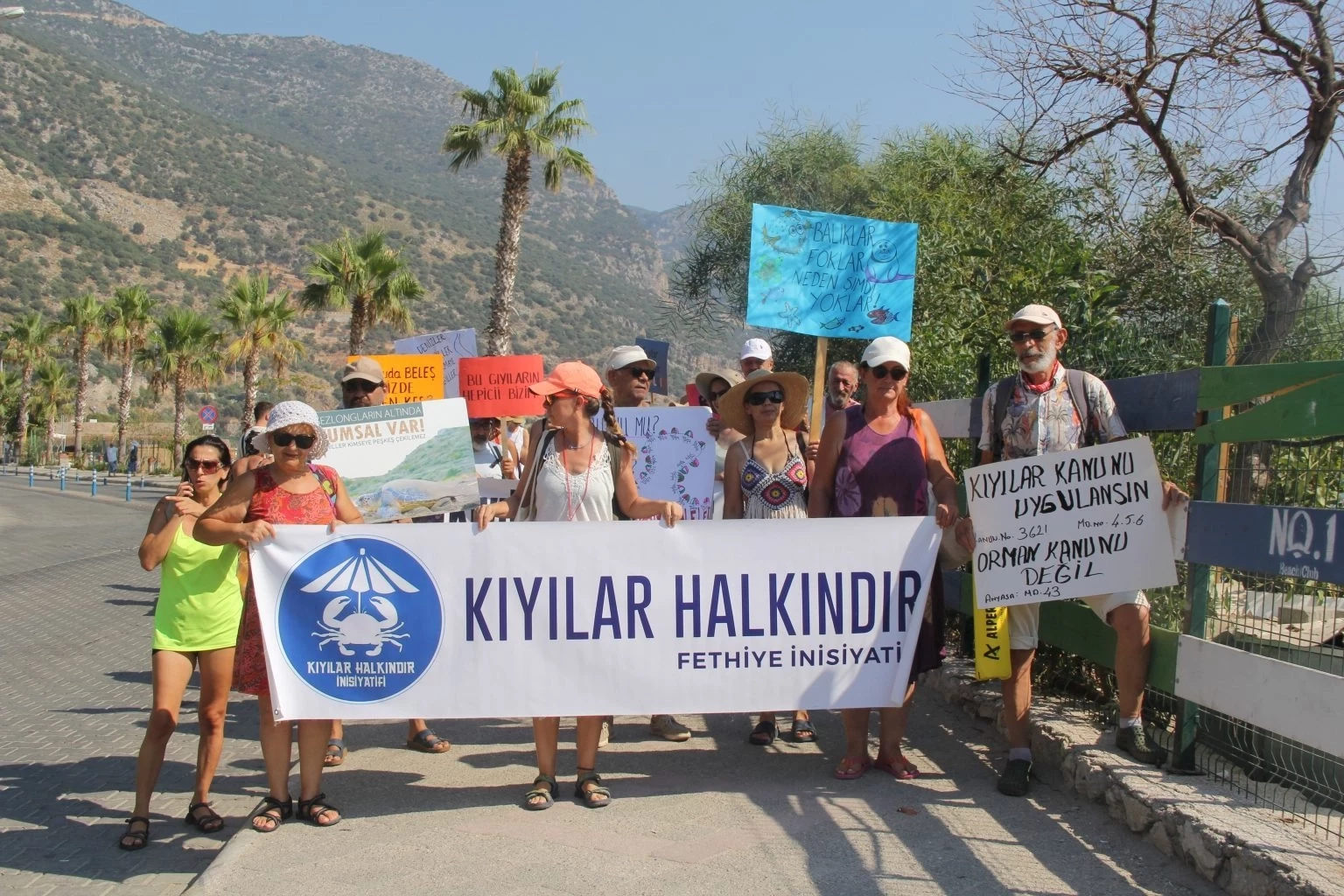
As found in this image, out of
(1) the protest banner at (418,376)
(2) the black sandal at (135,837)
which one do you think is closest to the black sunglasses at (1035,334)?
(2) the black sandal at (135,837)

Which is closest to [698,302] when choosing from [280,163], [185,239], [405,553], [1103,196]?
[1103,196]

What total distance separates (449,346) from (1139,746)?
8.12m

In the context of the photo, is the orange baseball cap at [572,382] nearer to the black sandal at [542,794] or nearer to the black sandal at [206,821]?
the black sandal at [542,794]

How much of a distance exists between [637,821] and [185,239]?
380ft

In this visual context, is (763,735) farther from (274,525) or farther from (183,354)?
(183,354)

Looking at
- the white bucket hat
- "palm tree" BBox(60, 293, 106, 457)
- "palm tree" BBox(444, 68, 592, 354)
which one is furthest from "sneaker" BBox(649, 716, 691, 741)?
"palm tree" BBox(60, 293, 106, 457)

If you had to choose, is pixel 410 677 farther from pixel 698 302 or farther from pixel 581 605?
pixel 698 302

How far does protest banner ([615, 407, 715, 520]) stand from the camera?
25.8ft

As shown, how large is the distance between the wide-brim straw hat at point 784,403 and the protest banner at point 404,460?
186 centimetres

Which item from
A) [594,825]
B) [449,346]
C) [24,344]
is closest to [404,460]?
[594,825]

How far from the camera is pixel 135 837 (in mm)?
5277

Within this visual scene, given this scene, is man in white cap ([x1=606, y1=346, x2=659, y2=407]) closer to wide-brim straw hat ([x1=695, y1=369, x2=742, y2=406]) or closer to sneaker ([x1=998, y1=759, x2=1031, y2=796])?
wide-brim straw hat ([x1=695, y1=369, x2=742, y2=406])

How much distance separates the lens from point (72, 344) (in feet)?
234

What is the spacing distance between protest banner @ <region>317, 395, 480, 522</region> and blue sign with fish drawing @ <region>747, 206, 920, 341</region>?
1969 millimetres
